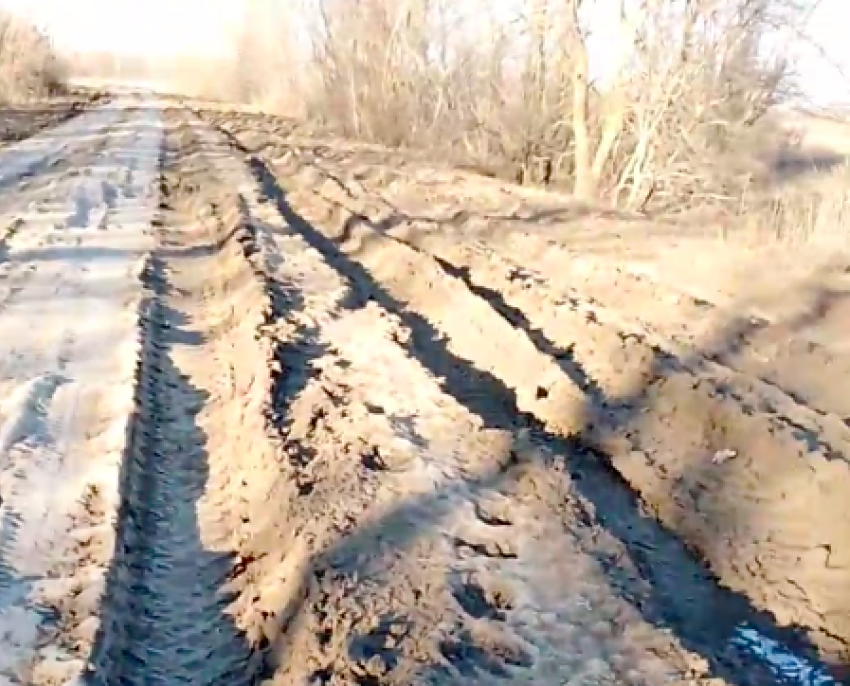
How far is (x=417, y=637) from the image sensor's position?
4660 mm

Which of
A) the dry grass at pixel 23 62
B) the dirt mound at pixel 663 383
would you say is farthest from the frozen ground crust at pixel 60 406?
the dry grass at pixel 23 62

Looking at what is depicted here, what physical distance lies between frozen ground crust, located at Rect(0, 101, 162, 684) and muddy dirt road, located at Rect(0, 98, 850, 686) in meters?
0.03

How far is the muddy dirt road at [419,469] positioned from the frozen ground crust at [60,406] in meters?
0.03

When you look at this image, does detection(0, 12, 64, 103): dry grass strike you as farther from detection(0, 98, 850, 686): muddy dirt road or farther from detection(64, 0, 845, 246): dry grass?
detection(0, 98, 850, 686): muddy dirt road

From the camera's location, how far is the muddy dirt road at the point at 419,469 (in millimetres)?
4809

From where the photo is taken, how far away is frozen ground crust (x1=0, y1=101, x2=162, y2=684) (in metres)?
4.88

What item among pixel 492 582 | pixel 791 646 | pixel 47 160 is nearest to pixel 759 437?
pixel 791 646

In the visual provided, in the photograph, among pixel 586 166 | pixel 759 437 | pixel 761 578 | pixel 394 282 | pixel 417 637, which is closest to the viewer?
pixel 417 637

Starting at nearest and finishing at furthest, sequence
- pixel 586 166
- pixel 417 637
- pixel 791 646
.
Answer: pixel 417 637 → pixel 791 646 → pixel 586 166

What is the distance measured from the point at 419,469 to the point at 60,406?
8.59ft

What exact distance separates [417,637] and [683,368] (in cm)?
416

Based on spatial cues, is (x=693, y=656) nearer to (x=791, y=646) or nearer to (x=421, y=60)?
(x=791, y=646)

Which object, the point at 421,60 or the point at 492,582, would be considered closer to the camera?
the point at 492,582

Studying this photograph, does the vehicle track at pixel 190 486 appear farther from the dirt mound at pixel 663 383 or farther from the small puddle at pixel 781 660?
the small puddle at pixel 781 660
